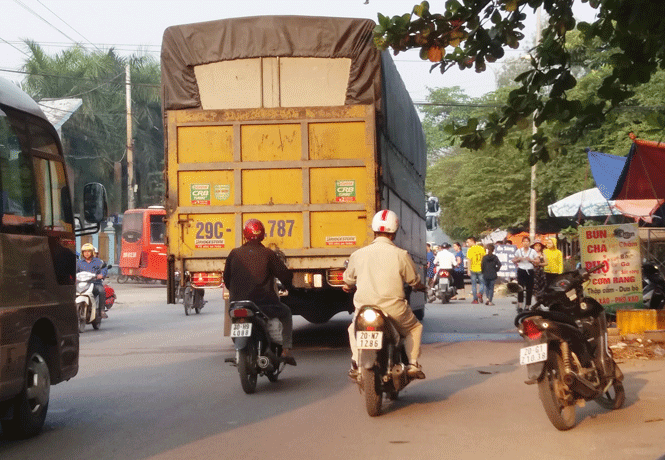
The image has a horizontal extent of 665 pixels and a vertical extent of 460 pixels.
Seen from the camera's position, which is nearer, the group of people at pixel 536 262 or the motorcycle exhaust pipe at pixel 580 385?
the motorcycle exhaust pipe at pixel 580 385

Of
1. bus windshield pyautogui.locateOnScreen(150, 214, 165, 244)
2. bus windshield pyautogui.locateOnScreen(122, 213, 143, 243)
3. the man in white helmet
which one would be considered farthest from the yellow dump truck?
bus windshield pyautogui.locateOnScreen(122, 213, 143, 243)

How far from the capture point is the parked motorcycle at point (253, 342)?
916cm

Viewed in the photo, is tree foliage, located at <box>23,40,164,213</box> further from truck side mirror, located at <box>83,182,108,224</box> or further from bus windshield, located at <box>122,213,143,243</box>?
truck side mirror, located at <box>83,182,108,224</box>

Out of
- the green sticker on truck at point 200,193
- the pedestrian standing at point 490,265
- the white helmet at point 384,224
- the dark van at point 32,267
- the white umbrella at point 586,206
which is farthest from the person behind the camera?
the pedestrian standing at point 490,265

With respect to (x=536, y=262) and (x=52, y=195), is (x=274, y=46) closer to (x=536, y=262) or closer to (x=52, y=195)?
(x=52, y=195)

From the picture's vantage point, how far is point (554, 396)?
22.8ft

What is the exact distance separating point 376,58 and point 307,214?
2088 millimetres

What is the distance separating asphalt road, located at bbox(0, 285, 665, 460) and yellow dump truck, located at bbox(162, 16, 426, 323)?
55.8 inches

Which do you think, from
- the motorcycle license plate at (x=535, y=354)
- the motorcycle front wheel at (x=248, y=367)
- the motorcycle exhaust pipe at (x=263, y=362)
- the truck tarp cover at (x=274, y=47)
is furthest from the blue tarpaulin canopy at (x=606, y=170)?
the motorcycle license plate at (x=535, y=354)

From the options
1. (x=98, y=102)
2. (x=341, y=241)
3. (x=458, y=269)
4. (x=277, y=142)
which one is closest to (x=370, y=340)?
(x=341, y=241)

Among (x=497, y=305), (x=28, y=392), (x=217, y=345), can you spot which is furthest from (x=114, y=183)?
(x=28, y=392)

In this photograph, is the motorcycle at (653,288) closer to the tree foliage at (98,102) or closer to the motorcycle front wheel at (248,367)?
the motorcycle front wheel at (248,367)

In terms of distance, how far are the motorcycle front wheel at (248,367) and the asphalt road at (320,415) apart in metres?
0.17

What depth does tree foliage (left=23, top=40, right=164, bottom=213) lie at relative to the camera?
54.7 m
